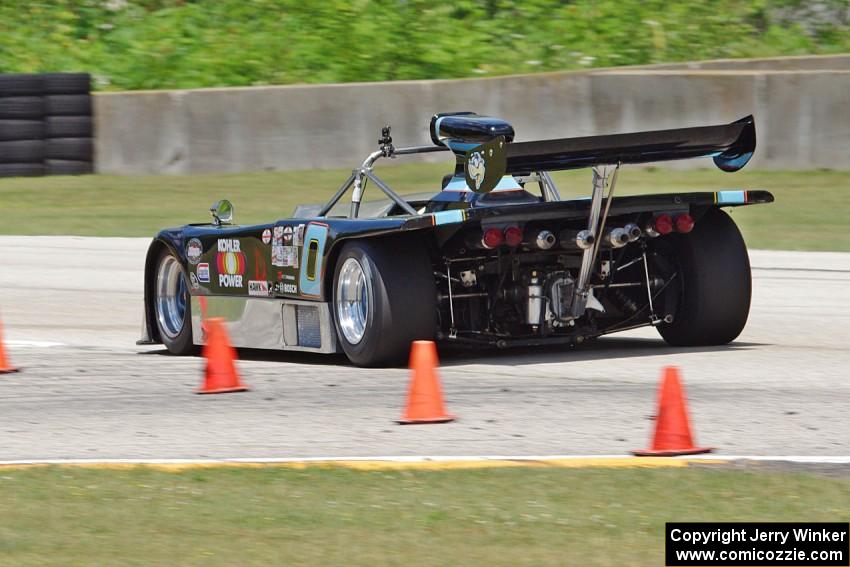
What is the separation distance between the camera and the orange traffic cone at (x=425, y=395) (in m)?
7.75

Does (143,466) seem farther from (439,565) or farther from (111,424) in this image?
(439,565)

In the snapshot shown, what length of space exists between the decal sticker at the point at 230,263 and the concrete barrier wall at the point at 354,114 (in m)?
11.2

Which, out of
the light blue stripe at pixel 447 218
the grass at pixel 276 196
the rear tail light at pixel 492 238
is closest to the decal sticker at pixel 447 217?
the light blue stripe at pixel 447 218

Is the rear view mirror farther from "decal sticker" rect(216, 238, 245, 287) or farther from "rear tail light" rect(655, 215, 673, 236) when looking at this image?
"rear tail light" rect(655, 215, 673, 236)

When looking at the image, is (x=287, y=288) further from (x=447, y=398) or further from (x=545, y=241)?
(x=447, y=398)

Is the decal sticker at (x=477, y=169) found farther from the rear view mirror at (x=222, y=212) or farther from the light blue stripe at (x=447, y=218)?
the rear view mirror at (x=222, y=212)

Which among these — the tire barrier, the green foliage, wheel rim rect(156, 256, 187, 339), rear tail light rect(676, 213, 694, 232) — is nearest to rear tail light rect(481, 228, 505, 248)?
rear tail light rect(676, 213, 694, 232)

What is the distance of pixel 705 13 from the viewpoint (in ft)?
91.2

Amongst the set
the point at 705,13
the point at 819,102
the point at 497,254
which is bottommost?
the point at 497,254

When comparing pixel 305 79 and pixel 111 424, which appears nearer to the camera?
pixel 111 424

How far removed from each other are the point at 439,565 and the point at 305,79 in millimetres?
21605

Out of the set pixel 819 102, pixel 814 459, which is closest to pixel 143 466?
pixel 814 459

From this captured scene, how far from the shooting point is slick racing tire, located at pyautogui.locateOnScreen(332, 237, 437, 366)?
30.2 ft

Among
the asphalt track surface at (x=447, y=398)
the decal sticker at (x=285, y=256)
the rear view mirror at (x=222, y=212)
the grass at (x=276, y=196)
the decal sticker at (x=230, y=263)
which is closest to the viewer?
the asphalt track surface at (x=447, y=398)
